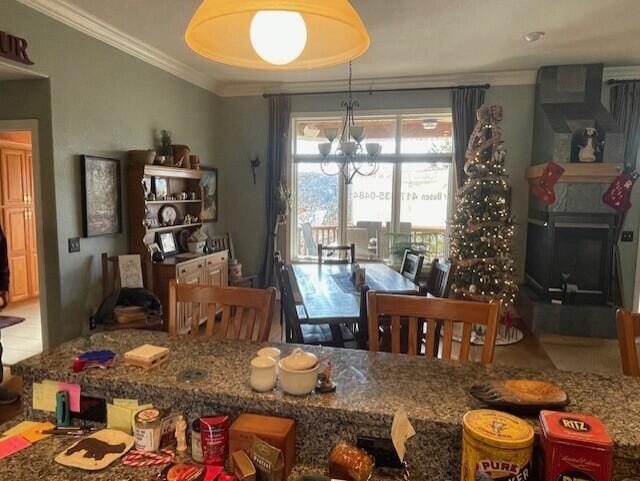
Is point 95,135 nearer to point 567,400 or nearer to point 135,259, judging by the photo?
point 135,259

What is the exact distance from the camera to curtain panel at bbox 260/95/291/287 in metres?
5.76

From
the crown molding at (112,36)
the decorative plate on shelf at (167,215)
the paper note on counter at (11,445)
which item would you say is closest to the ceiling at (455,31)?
the crown molding at (112,36)

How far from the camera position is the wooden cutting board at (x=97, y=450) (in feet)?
3.51

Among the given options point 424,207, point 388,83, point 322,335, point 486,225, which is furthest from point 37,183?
point 424,207

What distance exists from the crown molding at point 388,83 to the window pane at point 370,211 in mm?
1056

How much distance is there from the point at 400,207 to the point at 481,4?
9.42 feet

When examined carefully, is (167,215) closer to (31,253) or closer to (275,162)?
(275,162)

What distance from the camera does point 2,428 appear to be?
1.25 metres

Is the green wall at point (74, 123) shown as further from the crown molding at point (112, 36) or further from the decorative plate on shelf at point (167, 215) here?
the decorative plate on shelf at point (167, 215)

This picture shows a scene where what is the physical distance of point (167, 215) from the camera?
4.86 meters

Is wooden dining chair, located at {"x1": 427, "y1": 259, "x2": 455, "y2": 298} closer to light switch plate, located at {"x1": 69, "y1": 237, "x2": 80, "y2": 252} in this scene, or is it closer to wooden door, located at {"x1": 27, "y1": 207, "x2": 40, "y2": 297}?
light switch plate, located at {"x1": 69, "y1": 237, "x2": 80, "y2": 252}

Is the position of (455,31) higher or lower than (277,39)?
higher

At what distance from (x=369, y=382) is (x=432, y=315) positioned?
0.53m

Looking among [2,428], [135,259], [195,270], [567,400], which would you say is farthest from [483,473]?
[195,270]
